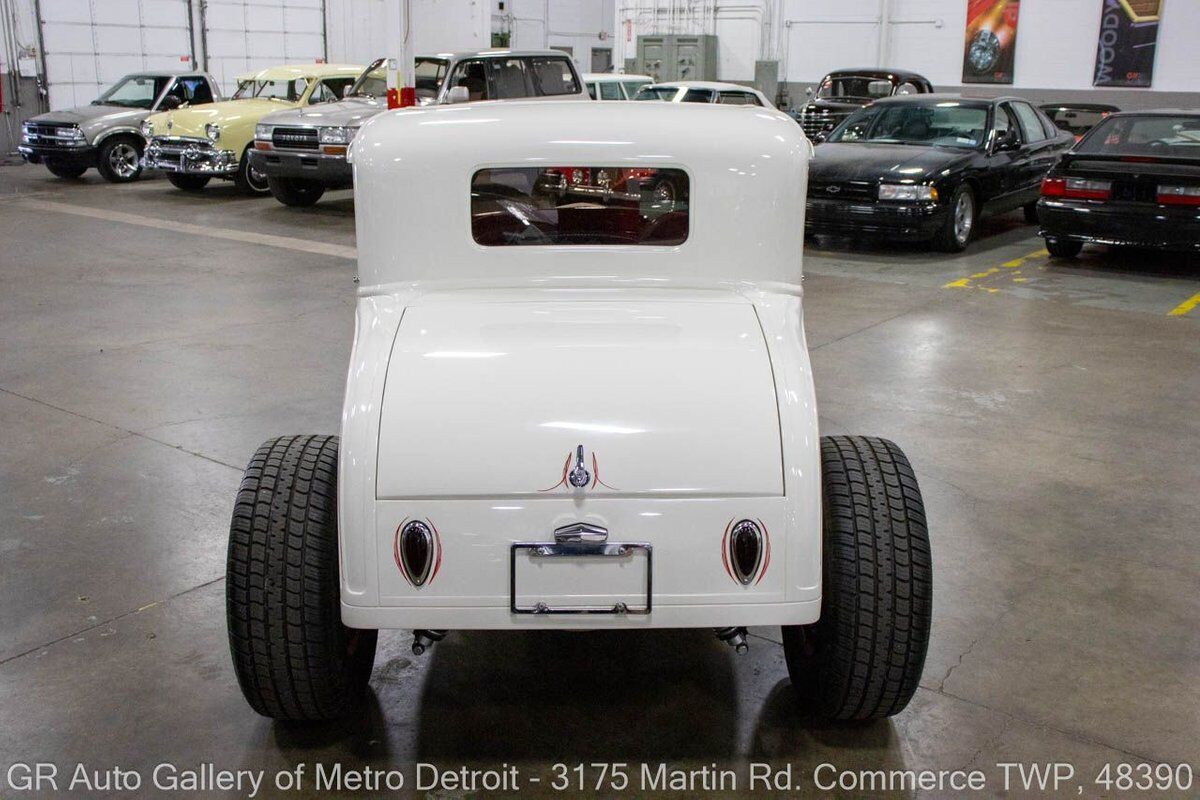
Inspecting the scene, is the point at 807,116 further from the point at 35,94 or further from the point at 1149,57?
the point at 35,94

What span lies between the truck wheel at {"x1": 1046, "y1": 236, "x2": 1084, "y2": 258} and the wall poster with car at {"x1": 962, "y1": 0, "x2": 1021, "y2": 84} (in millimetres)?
13087

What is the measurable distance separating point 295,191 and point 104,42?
32.0 feet

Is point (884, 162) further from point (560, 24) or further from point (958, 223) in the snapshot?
point (560, 24)

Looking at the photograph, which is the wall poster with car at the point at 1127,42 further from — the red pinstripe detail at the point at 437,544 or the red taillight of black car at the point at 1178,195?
the red pinstripe detail at the point at 437,544

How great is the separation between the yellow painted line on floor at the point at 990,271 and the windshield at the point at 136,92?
12.5m

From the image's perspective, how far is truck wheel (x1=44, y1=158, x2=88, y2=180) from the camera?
54.7ft

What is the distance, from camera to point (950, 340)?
26.0ft

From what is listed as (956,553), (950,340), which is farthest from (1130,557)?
(950,340)

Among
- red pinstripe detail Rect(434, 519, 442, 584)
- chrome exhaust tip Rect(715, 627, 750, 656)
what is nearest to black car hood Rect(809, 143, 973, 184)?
chrome exhaust tip Rect(715, 627, 750, 656)

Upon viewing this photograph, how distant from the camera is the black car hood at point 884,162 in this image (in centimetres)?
1071

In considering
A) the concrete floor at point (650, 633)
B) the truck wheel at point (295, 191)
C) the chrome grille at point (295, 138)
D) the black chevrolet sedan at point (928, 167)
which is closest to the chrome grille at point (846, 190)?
the black chevrolet sedan at point (928, 167)

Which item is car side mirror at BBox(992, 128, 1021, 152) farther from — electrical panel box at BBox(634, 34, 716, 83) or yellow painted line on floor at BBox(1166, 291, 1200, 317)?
electrical panel box at BBox(634, 34, 716, 83)

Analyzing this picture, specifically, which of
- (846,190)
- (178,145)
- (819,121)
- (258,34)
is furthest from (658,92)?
(258,34)

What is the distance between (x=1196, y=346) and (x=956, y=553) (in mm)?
4408
